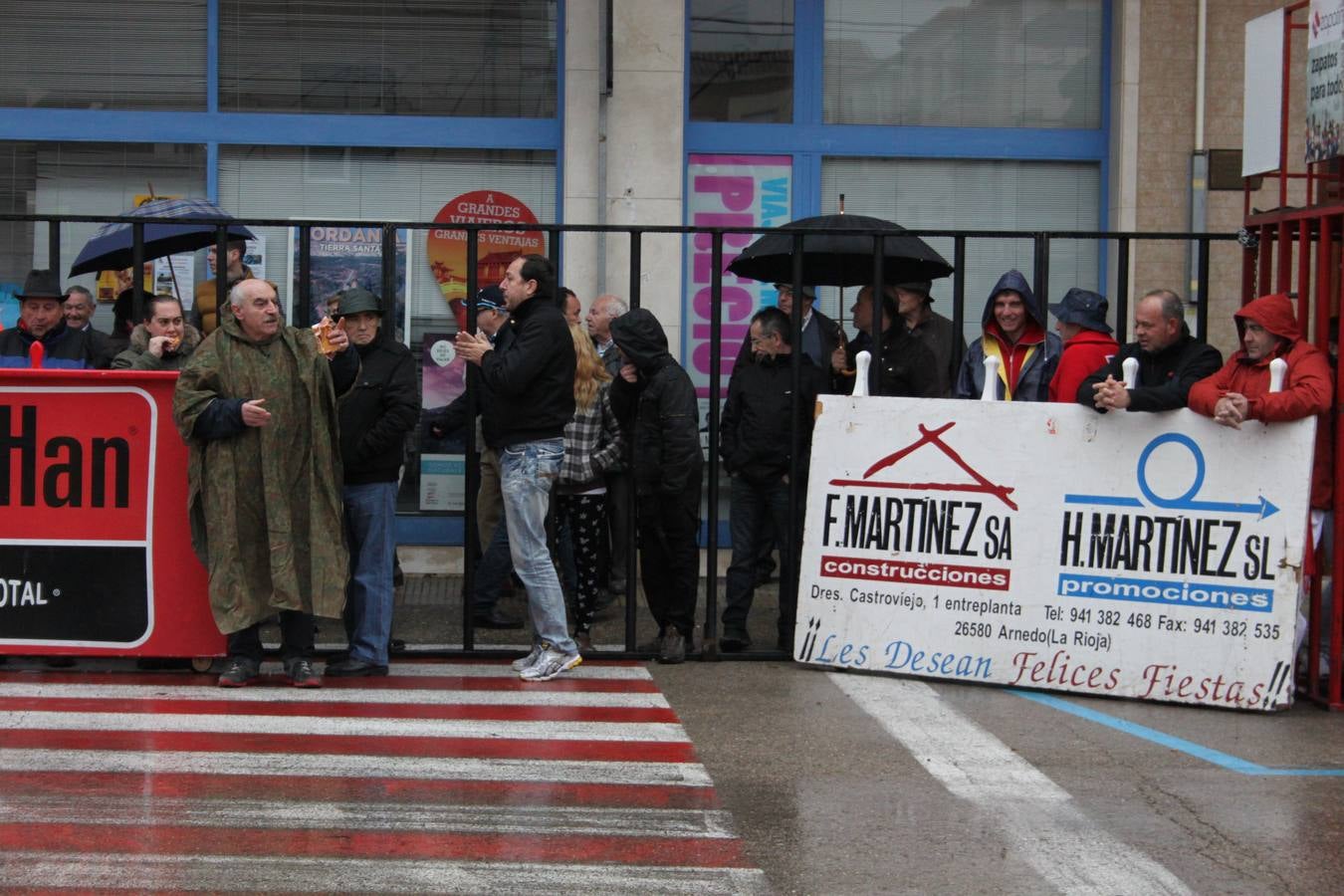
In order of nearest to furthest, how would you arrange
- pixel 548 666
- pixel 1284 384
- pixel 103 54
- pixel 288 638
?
pixel 1284 384 → pixel 288 638 → pixel 548 666 → pixel 103 54

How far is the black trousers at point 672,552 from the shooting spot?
29.8 feet

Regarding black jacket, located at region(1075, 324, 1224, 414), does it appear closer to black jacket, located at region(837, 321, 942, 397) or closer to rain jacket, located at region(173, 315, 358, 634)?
black jacket, located at region(837, 321, 942, 397)

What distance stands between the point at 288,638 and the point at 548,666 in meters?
1.30

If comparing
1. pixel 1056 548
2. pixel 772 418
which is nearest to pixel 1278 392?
pixel 1056 548

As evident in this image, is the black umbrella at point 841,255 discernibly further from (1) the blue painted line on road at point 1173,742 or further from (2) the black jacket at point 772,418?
(1) the blue painted line on road at point 1173,742

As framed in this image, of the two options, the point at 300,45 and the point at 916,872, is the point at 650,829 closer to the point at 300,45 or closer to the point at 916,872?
the point at 916,872

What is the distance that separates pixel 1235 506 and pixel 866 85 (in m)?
5.89

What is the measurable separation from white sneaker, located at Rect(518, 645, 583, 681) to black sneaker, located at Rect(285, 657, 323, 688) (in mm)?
1036

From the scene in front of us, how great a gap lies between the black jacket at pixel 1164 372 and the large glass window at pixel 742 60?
4.98 meters

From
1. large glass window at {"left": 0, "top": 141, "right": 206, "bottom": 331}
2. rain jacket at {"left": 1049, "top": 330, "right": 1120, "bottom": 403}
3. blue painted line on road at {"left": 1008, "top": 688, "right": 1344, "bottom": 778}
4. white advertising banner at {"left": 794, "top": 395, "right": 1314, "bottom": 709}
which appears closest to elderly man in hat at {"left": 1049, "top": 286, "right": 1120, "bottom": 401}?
rain jacket at {"left": 1049, "top": 330, "right": 1120, "bottom": 403}

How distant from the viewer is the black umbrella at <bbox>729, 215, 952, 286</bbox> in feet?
30.7

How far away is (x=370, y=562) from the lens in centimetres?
853

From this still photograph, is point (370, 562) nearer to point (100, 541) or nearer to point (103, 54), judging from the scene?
point (100, 541)

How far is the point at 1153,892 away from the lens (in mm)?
5398
